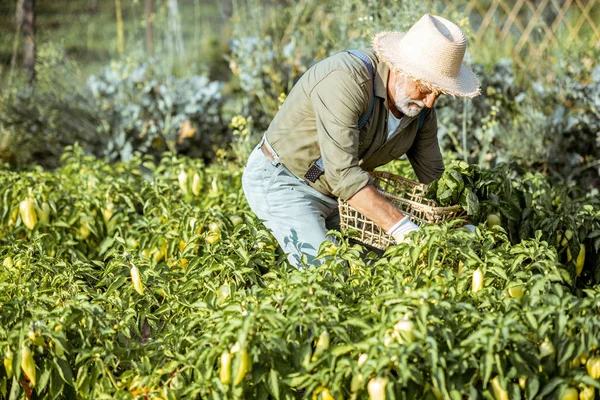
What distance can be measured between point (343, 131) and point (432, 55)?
349mm

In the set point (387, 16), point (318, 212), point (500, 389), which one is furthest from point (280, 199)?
point (387, 16)

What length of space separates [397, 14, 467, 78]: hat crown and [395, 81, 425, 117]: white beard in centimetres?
11

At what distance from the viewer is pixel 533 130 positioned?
4.03m

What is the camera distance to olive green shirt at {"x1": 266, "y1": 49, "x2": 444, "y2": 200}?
221cm

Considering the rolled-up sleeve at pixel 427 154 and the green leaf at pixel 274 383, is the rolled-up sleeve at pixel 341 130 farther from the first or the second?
the green leaf at pixel 274 383

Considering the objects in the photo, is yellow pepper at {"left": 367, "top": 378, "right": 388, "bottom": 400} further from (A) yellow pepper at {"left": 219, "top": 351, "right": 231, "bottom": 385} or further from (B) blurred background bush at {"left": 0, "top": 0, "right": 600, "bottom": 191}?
(B) blurred background bush at {"left": 0, "top": 0, "right": 600, "bottom": 191}

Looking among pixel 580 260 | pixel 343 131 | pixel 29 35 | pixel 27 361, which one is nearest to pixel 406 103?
pixel 343 131

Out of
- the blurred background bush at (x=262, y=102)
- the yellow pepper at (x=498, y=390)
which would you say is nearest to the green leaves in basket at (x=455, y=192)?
the yellow pepper at (x=498, y=390)

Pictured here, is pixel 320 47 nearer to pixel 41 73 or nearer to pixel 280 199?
pixel 41 73

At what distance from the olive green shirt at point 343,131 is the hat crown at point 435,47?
0.38ft

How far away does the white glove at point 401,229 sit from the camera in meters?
2.21

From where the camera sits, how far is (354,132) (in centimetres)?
222

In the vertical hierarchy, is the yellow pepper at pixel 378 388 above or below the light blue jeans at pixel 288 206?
above

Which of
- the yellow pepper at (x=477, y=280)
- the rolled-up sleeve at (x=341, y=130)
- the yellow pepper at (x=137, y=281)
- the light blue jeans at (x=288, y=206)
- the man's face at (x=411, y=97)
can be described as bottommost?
the yellow pepper at (x=137, y=281)
